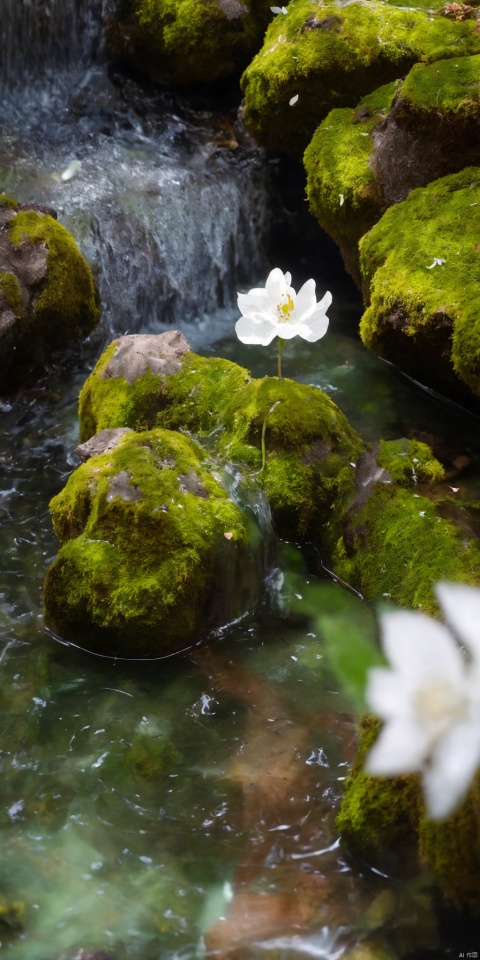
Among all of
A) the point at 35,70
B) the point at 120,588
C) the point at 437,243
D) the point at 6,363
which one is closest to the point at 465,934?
the point at 120,588

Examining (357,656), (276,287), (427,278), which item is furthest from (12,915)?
(427,278)

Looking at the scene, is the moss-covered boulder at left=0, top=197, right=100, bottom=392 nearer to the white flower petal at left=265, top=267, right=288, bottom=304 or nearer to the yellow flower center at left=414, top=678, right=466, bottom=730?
the white flower petal at left=265, top=267, right=288, bottom=304

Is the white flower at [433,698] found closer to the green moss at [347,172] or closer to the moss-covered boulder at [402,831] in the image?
the moss-covered boulder at [402,831]

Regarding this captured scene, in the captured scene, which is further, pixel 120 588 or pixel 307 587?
pixel 307 587

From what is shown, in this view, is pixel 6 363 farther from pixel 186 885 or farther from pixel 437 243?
pixel 186 885

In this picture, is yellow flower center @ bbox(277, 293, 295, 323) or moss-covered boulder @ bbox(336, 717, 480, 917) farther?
yellow flower center @ bbox(277, 293, 295, 323)

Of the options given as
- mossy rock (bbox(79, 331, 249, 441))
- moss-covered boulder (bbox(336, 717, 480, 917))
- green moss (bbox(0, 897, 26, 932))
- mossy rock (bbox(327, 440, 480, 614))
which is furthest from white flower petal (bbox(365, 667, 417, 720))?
mossy rock (bbox(79, 331, 249, 441))
